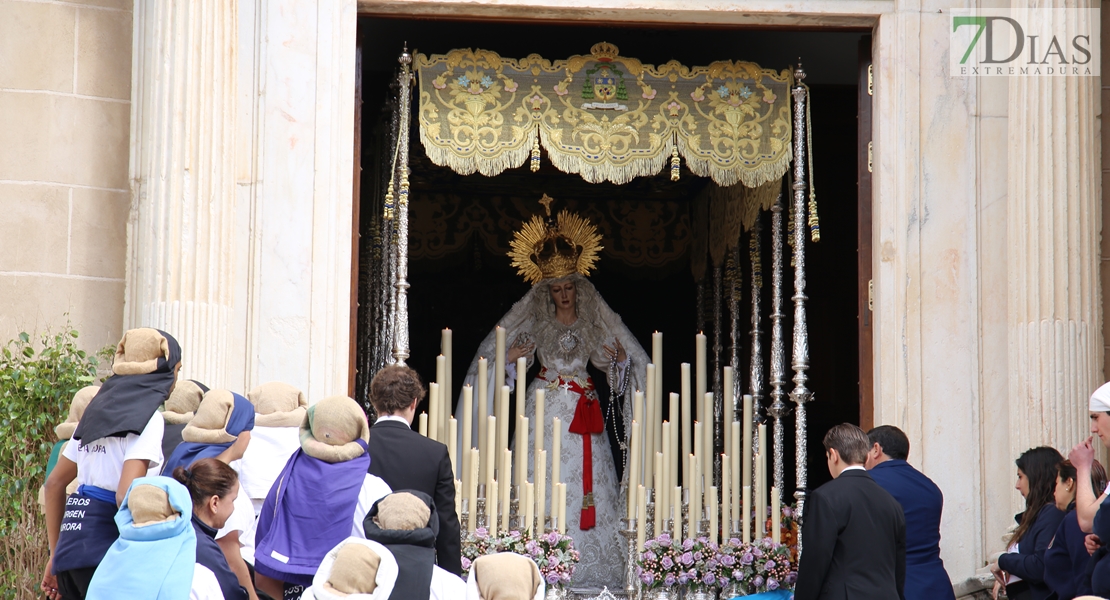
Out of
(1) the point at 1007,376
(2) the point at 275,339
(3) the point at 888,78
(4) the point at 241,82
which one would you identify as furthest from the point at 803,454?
(4) the point at 241,82

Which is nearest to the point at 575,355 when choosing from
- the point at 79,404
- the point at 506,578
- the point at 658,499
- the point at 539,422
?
the point at 539,422

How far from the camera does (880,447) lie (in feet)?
17.0

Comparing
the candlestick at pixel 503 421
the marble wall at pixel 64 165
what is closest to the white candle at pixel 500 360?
Result: the candlestick at pixel 503 421

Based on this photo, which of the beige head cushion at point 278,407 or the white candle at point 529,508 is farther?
the white candle at point 529,508

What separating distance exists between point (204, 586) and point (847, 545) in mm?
2139

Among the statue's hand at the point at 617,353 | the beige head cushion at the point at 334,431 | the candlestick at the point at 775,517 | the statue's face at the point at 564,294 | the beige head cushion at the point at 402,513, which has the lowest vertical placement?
the candlestick at the point at 775,517

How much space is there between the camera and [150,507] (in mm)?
3205

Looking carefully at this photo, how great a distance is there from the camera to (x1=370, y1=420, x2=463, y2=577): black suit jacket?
13.7ft

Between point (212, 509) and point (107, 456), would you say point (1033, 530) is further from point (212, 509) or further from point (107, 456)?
point (107, 456)

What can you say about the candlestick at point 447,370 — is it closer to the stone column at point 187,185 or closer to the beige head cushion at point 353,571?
the stone column at point 187,185

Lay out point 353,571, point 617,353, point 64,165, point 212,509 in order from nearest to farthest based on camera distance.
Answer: point 353,571
point 212,509
point 64,165
point 617,353

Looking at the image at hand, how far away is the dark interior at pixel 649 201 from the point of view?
8.64 m

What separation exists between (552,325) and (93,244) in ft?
8.63

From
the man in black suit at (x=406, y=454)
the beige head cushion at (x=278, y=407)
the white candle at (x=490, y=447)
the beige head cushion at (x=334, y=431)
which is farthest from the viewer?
the white candle at (x=490, y=447)
